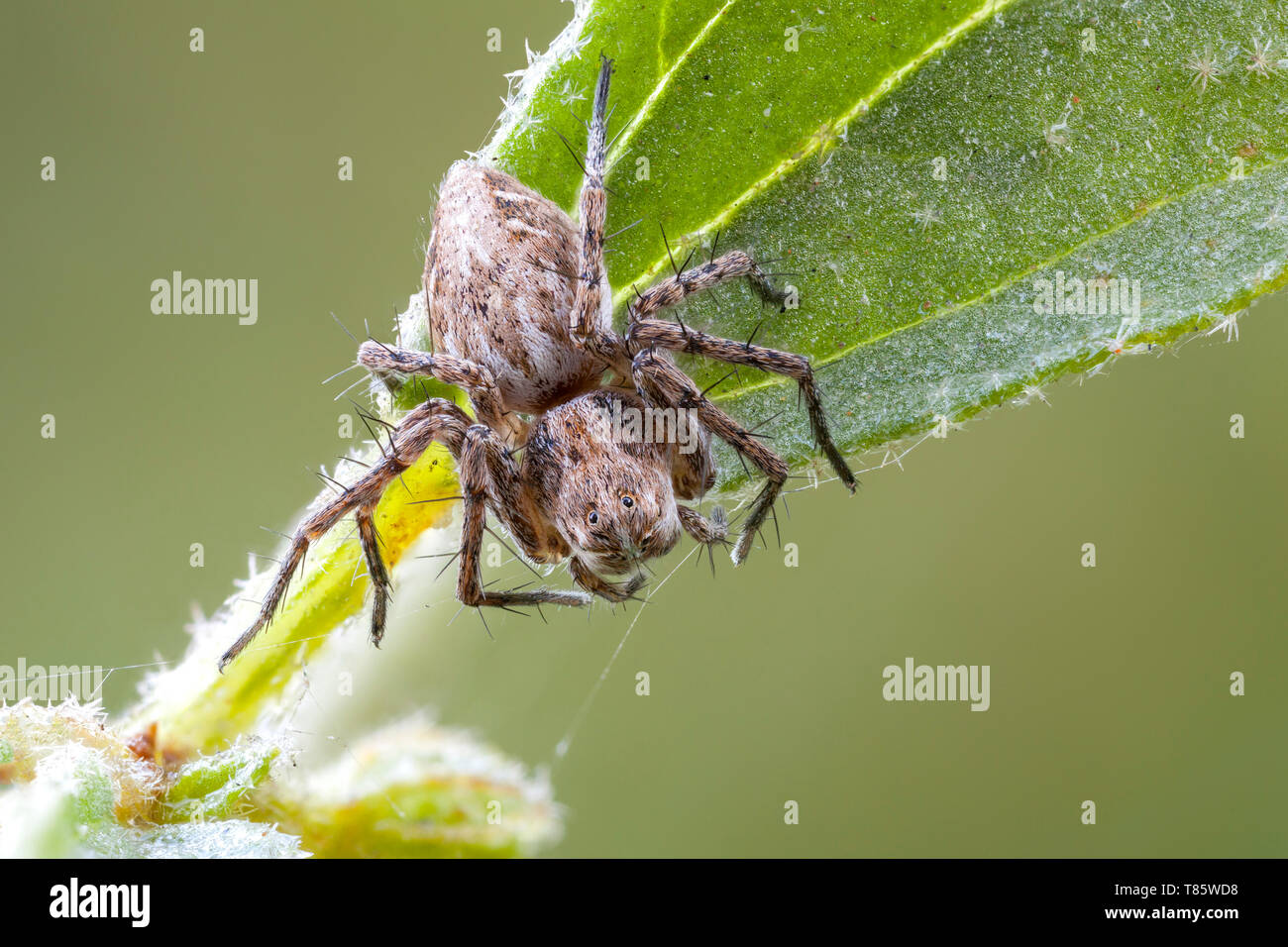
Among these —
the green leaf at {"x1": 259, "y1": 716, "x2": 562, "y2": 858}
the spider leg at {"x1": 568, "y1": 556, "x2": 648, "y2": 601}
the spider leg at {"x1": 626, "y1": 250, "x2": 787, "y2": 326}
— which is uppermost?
the spider leg at {"x1": 626, "y1": 250, "x2": 787, "y2": 326}

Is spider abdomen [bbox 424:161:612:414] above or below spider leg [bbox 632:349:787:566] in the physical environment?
above

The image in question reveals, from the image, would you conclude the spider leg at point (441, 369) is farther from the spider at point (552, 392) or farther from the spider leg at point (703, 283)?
the spider leg at point (703, 283)

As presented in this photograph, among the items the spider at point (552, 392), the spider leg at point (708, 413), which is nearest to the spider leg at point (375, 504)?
the spider at point (552, 392)

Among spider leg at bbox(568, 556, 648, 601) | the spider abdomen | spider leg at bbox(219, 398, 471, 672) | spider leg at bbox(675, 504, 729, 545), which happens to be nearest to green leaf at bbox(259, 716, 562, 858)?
spider leg at bbox(219, 398, 471, 672)

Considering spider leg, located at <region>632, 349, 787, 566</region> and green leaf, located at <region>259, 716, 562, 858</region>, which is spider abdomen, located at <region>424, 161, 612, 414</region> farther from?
green leaf, located at <region>259, 716, 562, 858</region>

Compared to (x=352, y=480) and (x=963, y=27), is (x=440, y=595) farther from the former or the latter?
(x=963, y=27)

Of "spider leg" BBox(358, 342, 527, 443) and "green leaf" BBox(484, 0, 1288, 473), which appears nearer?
"green leaf" BBox(484, 0, 1288, 473)

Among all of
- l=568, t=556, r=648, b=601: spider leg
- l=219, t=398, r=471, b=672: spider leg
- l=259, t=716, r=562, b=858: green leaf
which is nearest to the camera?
l=259, t=716, r=562, b=858: green leaf

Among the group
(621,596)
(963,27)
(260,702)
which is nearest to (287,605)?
(260,702)
